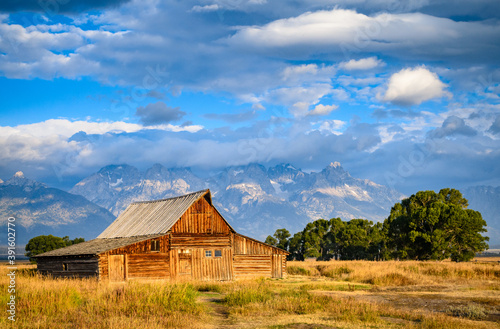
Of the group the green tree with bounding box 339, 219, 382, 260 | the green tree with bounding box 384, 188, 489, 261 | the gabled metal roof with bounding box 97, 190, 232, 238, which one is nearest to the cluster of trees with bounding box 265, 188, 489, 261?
the green tree with bounding box 384, 188, 489, 261

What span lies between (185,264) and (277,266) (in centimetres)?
846

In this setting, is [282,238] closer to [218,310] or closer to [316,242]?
[316,242]

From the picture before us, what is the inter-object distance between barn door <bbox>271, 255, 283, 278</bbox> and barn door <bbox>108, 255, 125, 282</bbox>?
1318 centimetres

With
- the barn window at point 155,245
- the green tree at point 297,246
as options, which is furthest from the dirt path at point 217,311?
the green tree at point 297,246

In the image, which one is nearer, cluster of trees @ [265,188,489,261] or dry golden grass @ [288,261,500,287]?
dry golden grass @ [288,261,500,287]

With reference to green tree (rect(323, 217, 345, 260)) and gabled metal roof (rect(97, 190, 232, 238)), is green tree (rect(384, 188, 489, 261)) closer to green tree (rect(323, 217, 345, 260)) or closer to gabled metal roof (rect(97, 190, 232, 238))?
gabled metal roof (rect(97, 190, 232, 238))

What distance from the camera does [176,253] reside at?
130 ft

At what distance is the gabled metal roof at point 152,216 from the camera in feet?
134

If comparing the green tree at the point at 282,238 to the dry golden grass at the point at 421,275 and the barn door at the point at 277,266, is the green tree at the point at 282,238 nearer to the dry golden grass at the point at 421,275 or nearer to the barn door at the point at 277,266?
the barn door at the point at 277,266

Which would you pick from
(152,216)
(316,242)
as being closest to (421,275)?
(152,216)

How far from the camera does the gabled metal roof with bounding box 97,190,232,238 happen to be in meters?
40.9

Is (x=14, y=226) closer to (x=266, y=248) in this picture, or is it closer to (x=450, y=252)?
(x=266, y=248)

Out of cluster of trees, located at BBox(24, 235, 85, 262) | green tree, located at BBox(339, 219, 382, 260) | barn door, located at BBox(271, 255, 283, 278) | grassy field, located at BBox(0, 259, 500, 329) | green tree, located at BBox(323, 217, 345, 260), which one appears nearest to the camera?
grassy field, located at BBox(0, 259, 500, 329)

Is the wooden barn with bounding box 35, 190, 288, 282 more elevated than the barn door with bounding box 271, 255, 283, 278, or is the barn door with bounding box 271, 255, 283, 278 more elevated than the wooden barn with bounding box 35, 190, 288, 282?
the wooden barn with bounding box 35, 190, 288, 282
